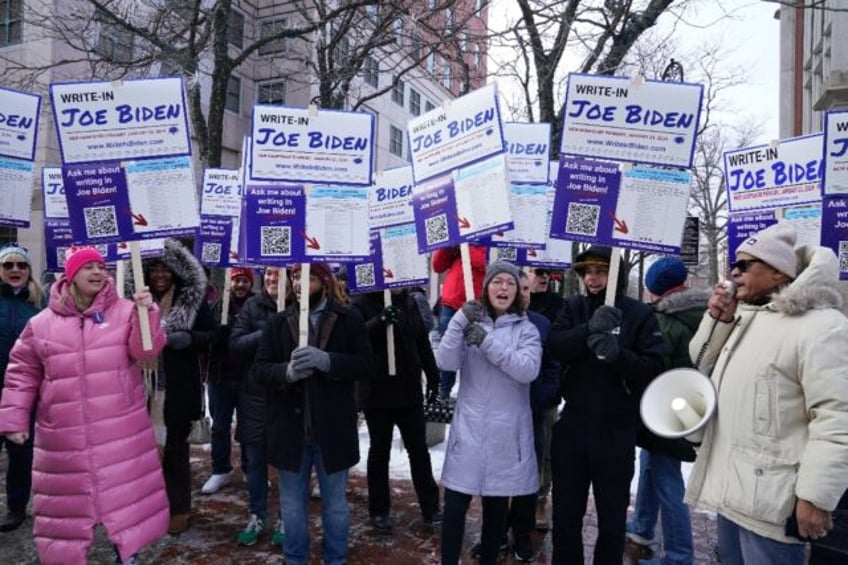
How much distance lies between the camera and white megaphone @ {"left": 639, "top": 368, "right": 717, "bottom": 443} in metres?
2.83

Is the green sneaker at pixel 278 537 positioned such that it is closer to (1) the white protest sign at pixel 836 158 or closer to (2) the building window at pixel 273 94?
(1) the white protest sign at pixel 836 158

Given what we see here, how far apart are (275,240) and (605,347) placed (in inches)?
86.6

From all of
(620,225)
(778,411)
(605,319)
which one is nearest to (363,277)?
(620,225)

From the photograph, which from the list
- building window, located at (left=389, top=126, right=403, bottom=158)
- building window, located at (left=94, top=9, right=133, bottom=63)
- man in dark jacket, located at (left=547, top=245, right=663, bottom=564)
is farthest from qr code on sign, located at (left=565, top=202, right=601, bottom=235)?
building window, located at (left=389, top=126, right=403, bottom=158)

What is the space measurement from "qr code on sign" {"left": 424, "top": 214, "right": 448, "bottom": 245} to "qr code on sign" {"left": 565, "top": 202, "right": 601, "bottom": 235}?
81cm

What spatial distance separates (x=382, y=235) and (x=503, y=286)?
1.83 metres

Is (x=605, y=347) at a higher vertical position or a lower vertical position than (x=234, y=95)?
lower

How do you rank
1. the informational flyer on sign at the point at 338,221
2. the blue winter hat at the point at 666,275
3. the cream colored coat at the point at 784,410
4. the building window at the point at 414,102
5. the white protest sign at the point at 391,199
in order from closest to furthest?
the cream colored coat at the point at 784,410 < the informational flyer on sign at the point at 338,221 < the blue winter hat at the point at 666,275 < the white protest sign at the point at 391,199 < the building window at the point at 414,102

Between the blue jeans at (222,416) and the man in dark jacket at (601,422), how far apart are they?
304 cm

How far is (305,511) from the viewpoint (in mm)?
3861

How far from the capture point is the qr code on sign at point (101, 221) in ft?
13.0

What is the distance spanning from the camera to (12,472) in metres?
4.73

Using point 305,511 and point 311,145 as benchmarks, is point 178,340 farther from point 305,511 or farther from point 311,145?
point 311,145

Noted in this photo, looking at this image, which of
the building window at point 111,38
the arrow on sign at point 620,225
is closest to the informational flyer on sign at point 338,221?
the arrow on sign at point 620,225
